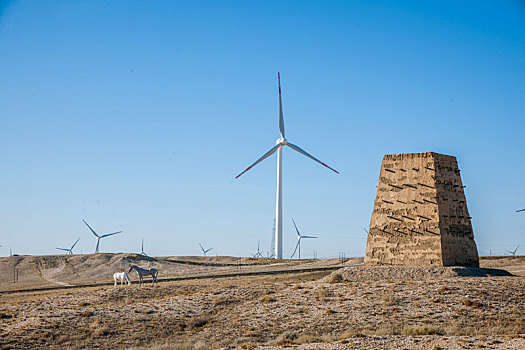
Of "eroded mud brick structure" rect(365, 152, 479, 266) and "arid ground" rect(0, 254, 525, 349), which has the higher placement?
"eroded mud brick structure" rect(365, 152, 479, 266)

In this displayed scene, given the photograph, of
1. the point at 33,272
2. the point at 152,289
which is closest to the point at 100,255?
the point at 33,272

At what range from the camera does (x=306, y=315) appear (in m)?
32.0

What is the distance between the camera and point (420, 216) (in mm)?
38125

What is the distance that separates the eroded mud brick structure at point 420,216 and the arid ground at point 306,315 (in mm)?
1379

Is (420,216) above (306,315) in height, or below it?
above

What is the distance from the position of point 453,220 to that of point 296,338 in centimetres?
1588

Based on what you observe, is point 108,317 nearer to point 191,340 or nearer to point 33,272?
point 191,340

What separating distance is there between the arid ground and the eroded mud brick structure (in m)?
1.38

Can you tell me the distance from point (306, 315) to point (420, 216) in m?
11.3

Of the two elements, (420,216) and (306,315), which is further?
(420,216)

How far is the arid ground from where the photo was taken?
2691 centimetres

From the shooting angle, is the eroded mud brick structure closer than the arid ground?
No

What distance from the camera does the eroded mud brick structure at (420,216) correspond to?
37656 millimetres

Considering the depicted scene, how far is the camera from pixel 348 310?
105ft
